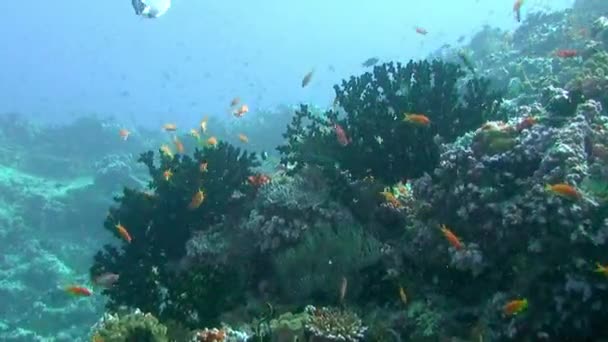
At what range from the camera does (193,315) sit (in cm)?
614

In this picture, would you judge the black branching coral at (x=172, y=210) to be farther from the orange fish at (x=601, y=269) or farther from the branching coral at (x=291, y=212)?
the orange fish at (x=601, y=269)

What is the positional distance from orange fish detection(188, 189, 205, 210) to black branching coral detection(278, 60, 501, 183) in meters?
1.43

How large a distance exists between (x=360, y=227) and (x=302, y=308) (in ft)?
4.36

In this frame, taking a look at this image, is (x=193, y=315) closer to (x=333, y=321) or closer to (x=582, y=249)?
(x=333, y=321)

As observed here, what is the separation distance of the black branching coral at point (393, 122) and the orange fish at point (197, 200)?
1434mm

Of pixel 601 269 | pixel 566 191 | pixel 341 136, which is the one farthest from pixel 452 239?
pixel 341 136

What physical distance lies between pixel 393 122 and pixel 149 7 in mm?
4038

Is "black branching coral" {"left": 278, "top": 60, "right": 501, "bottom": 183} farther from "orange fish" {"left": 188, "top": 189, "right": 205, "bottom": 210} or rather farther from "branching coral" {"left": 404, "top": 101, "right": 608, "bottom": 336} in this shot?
"orange fish" {"left": 188, "top": 189, "right": 205, "bottom": 210}

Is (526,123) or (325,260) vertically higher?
(526,123)

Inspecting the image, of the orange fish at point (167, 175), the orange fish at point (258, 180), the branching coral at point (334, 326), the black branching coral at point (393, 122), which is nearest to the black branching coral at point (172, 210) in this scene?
the orange fish at point (167, 175)

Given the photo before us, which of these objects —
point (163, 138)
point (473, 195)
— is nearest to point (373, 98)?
point (473, 195)

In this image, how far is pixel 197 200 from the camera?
7875 mm

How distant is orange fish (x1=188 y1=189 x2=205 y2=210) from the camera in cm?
783

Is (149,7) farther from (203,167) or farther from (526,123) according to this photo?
(526,123)
